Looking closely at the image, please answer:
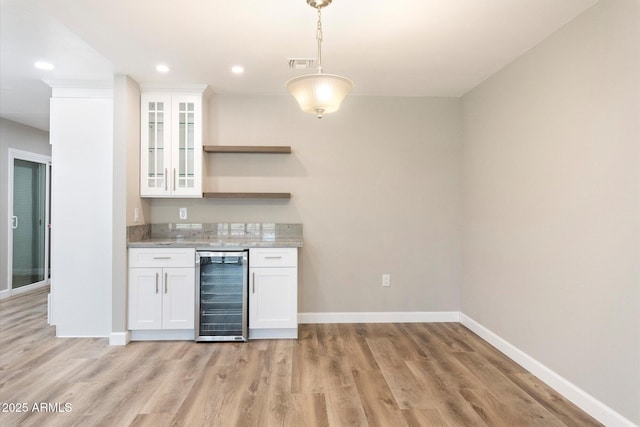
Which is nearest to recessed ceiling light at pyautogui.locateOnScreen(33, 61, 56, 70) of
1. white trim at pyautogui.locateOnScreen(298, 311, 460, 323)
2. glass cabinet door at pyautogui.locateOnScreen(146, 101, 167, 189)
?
glass cabinet door at pyautogui.locateOnScreen(146, 101, 167, 189)

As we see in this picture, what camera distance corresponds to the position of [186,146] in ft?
11.7

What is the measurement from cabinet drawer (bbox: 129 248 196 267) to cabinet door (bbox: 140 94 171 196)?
0.60 meters

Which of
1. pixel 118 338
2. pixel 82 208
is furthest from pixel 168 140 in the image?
pixel 118 338

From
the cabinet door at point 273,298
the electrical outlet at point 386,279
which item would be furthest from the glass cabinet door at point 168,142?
the electrical outlet at point 386,279

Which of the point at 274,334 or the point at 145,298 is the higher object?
the point at 145,298

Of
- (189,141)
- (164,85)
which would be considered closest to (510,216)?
(189,141)

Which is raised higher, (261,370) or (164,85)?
(164,85)

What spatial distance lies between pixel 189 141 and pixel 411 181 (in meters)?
2.38

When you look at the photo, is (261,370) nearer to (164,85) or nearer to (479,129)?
(164,85)

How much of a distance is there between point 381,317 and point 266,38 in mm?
2929

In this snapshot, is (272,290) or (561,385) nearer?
(561,385)

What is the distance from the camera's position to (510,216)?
9.70 feet

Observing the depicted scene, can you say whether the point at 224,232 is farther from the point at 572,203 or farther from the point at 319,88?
the point at 572,203

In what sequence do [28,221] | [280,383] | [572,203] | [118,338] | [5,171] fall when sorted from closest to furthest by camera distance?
1. [572,203]
2. [280,383]
3. [118,338]
4. [5,171]
5. [28,221]
